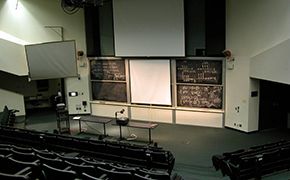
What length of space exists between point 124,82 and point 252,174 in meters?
6.90

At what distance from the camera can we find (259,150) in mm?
7484

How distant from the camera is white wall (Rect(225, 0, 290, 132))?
30.5ft

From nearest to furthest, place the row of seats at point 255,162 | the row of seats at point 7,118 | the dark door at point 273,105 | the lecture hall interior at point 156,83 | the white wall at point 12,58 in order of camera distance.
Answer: the row of seats at point 255,162, the lecture hall interior at point 156,83, the dark door at point 273,105, the row of seats at point 7,118, the white wall at point 12,58

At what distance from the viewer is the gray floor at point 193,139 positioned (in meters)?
8.14

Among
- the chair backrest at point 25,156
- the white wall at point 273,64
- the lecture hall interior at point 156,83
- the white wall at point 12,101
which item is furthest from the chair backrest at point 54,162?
the white wall at point 12,101

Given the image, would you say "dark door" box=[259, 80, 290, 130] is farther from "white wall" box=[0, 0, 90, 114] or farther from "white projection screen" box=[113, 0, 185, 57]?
"white wall" box=[0, 0, 90, 114]

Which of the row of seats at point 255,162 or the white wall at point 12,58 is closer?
the row of seats at point 255,162

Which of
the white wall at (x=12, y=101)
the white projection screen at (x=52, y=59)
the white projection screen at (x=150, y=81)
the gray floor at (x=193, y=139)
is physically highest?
the white projection screen at (x=52, y=59)

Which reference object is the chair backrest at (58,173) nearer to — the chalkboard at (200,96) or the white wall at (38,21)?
the chalkboard at (200,96)

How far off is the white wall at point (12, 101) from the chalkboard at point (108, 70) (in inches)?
130

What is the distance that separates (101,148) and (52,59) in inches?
228

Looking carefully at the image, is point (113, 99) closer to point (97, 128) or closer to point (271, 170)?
point (97, 128)

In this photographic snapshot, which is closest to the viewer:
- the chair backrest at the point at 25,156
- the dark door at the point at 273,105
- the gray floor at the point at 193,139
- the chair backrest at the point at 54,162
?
the chair backrest at the point at 54,162

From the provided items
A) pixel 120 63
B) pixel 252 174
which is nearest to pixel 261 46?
pixel 252 174
